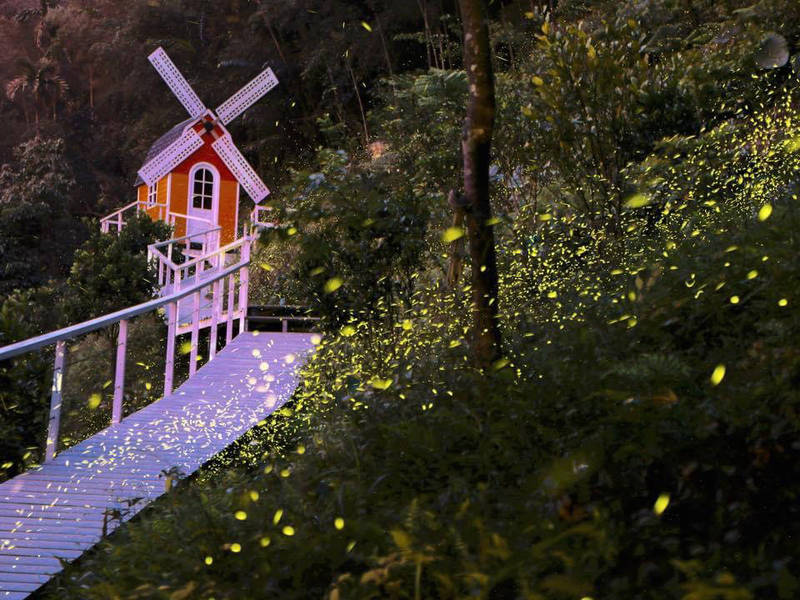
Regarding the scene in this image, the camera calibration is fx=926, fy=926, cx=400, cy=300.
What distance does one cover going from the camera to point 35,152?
117 feet

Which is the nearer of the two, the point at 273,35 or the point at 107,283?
the point at 107,283

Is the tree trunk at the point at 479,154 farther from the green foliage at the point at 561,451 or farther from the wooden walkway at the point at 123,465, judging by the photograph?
the wooden walkway at the point at 123,465

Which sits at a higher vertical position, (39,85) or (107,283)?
(39,85)

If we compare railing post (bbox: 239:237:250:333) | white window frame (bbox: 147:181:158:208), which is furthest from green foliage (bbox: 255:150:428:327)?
white window frame (bbox: 147:181:158:208)

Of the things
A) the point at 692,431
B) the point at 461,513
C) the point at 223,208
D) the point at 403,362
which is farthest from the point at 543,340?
the point at 223,208

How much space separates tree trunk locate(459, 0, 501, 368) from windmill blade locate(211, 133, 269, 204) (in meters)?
24.5

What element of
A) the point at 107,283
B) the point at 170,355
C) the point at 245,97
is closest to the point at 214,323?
the point at 170,355

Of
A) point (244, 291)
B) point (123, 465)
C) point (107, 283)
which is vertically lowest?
point (123, 465)

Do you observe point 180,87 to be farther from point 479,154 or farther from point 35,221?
point 479,154

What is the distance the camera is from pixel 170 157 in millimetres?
29609

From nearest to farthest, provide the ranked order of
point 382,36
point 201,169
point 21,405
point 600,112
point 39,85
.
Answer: point 21,405, point 600,112, point 382,36, point 201,169, point 39,85

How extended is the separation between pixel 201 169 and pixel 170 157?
118 centimetres

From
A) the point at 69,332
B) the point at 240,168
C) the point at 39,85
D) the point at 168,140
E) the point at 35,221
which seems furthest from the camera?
the point at 39,85

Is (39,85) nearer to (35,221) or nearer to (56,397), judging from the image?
(35,221)
